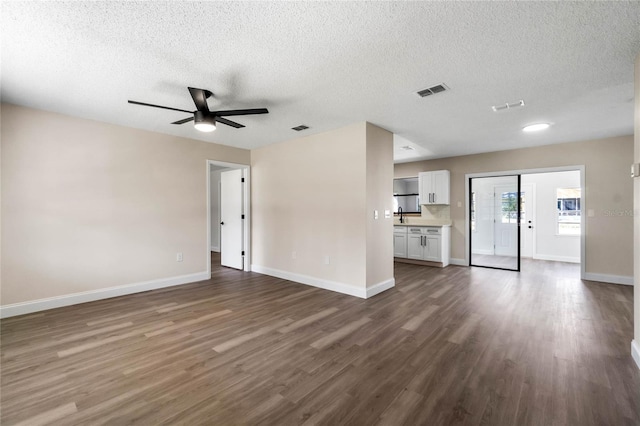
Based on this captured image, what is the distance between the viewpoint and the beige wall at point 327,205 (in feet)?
13.3

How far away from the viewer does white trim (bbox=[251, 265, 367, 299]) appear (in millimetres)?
4027

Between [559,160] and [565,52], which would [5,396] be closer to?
→ [565,52]

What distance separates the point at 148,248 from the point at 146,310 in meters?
1.25

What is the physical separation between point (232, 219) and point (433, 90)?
4610mm

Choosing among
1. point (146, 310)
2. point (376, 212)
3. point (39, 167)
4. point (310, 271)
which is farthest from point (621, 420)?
point (39, 167)

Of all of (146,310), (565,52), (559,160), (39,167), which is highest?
(565,52)

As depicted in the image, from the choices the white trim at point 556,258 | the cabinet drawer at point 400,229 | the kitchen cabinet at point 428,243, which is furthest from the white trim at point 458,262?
the white trim at point 556,258

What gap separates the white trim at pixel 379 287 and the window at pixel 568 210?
5.35m

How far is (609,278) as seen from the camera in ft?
15.7

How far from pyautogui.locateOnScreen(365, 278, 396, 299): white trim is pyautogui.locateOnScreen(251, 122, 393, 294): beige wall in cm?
9

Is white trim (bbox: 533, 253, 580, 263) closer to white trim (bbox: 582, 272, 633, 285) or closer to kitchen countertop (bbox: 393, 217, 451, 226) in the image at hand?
white trim (bbox: 582, 272, 633, 285)

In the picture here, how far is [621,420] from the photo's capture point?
162 centimetres

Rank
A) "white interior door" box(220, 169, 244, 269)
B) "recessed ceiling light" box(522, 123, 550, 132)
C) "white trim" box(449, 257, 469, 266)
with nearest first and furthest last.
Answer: "recessed ceiling light" box(522, 123, 550, 132)
"white interior door" box(220, 169, 244, 269)
"white trim" box(449, 257, 469, 266)

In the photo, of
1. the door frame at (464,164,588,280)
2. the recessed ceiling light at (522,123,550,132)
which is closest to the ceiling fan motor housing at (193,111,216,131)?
the recessed ceiling light at (522,123,550,132)
